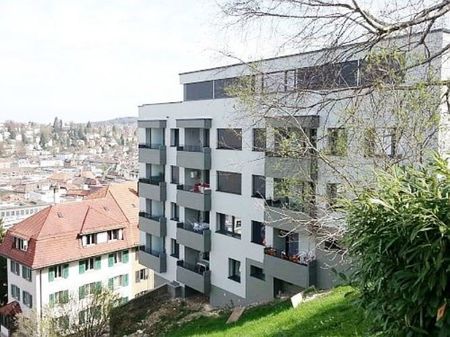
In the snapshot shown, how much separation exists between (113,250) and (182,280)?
29.5 ft

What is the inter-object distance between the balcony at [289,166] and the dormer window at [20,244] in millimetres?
A: 16435

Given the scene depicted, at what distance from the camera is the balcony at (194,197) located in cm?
1984

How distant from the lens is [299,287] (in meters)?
16.2

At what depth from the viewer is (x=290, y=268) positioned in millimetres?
15773

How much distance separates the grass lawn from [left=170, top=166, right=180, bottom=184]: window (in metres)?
9.36

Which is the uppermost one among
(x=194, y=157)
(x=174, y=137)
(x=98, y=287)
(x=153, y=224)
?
(x=174, y=137)

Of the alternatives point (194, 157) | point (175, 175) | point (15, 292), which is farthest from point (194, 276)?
point (15, 292)

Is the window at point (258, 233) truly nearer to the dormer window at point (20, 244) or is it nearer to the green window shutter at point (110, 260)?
the green window shutter at point (110, 260)

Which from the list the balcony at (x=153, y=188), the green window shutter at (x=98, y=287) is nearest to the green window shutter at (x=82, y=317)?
the green window shutter at (x=98, y=287)

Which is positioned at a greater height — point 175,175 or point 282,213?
point 175,175

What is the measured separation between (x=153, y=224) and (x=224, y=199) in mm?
5339

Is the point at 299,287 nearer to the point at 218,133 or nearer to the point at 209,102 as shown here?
the point at 218,133

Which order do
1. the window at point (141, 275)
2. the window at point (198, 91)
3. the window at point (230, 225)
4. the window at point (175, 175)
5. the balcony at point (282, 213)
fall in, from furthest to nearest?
the window at point (141, 275)
the window at point (175, 175)
the window at point (198, 91)
the window at point (230, 225)
the balcony at point (282, 213)

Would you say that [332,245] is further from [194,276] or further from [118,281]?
[118,281]
